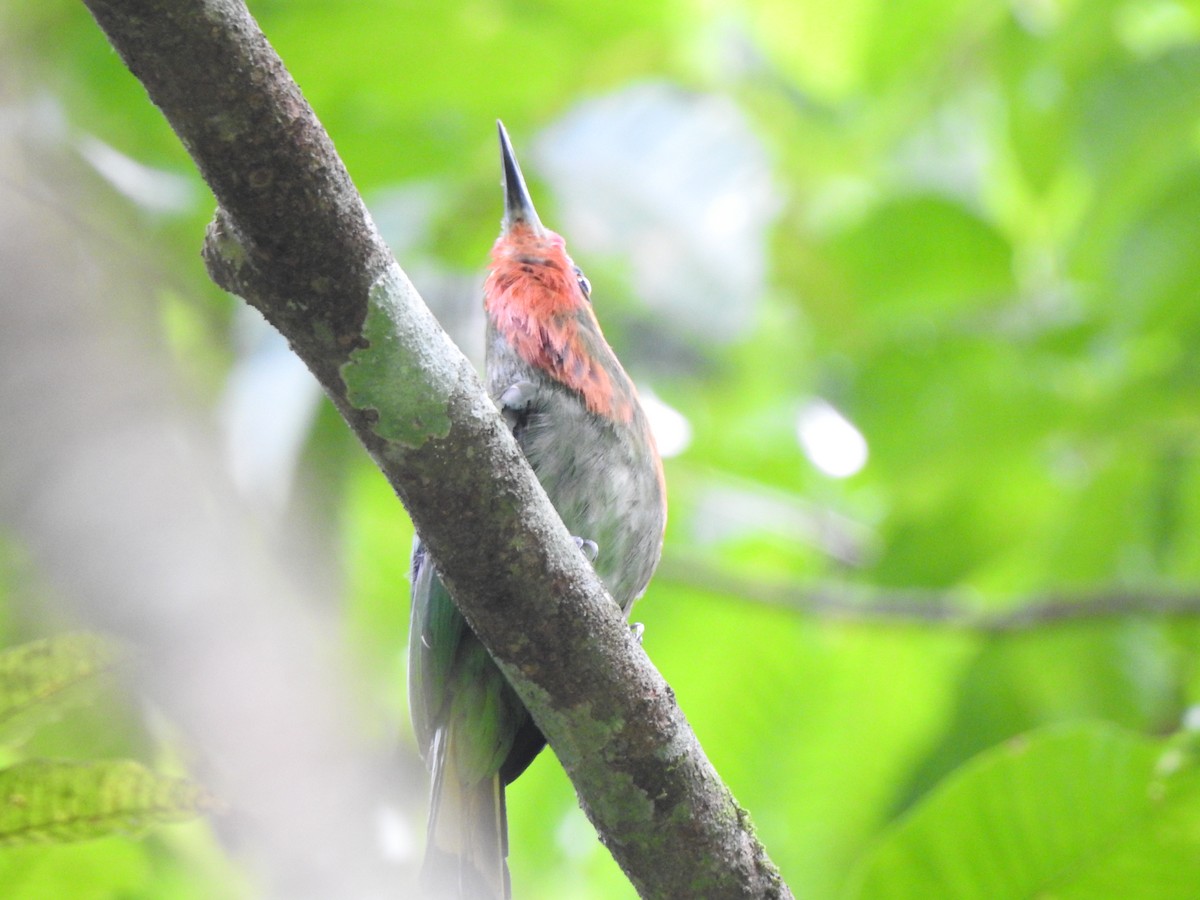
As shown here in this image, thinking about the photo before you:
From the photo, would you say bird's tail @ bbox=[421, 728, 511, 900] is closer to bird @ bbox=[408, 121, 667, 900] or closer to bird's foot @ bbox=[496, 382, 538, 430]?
bird @ bbox=[408, 121, 667, 900]

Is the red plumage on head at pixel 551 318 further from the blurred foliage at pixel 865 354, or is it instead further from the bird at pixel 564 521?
the blurred foliage at pixel 865 354

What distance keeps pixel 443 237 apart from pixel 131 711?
196 cm

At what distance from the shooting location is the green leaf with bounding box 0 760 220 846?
1894 mm

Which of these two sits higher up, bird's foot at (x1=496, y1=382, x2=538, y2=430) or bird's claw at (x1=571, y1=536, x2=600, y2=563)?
bird's foot at (x1=496, y1=382, x2=538, y2=430)

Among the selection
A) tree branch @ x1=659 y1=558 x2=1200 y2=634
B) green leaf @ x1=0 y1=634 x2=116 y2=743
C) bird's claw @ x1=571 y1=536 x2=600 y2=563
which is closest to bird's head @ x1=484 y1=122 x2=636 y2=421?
bird's claw @ x1=571 y1=536 x2=600 y2=563

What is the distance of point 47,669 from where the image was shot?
6.51 ft

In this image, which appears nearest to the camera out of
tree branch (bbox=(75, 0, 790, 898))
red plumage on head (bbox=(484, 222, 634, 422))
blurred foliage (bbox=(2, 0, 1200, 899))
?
tree branch (bbox=(75, 0, 790, 898))

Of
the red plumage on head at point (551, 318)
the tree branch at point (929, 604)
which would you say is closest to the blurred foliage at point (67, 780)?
the red plumage on head at point (551, 318)

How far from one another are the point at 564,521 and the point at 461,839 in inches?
24.7

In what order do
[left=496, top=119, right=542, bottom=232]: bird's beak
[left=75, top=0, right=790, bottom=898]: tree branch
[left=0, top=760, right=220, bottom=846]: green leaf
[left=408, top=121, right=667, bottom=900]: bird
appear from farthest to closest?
[left=496, top=119, right=542, bottom=232]: bird's beak, [left=408, top=121, right=667, bottom=900]: bird, [left=0, top=760, right=220, bottom=846]: green leaf, [left=75, top=0, right=790, bottom=898]: tree branch

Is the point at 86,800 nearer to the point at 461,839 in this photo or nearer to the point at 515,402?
the point at 461,839

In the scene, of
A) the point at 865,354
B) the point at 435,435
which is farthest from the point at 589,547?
the point at 865,354

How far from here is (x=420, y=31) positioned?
3.65 m

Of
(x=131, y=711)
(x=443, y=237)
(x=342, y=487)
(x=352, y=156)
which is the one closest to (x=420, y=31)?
(x=352, y=156)
